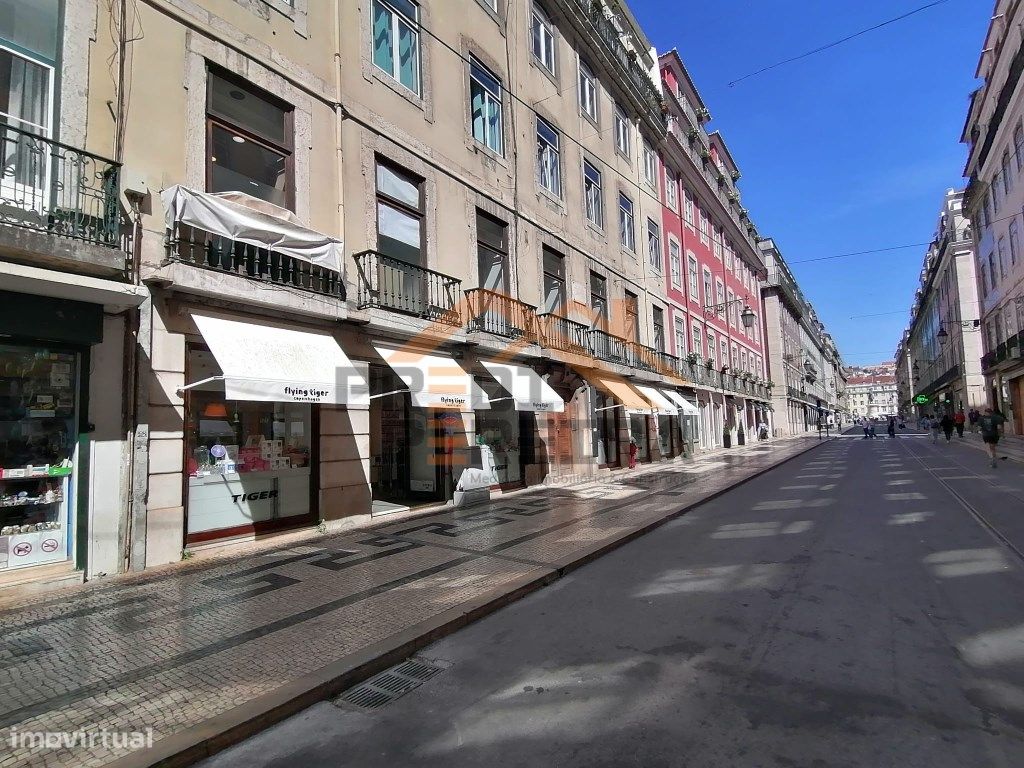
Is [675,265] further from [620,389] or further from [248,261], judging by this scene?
[248,261]

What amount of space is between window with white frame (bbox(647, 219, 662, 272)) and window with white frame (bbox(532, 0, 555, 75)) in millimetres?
8173

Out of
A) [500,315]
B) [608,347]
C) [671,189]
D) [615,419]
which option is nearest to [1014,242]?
[671,189]

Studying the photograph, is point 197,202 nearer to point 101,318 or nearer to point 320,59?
point 101,318

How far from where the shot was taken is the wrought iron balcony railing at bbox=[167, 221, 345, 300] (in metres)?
7.05

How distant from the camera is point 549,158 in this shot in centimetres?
1609

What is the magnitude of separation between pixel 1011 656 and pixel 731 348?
31889mm

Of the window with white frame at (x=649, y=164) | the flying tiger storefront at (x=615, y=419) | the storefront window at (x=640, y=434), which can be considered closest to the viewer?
the flying tiger storefront at (x=615, y=419)

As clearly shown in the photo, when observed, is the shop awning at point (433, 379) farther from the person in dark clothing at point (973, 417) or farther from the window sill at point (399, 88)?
the person in dark clothing at point (973, 417)

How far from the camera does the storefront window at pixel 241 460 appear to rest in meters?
7.48

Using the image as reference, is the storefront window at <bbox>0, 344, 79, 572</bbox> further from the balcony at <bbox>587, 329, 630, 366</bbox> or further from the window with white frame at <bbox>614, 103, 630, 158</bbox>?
the window with white frame at <bbox>614, 103, 630, 158</bbox>

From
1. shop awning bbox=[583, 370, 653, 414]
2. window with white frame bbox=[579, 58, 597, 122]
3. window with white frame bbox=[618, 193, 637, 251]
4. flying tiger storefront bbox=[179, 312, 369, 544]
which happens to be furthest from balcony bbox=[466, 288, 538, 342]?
window with white frame bbox=[579, 58, 597, 122]

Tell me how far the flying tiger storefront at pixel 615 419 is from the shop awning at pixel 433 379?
6.04 metres

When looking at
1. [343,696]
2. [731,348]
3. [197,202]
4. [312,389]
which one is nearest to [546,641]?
[343,696]

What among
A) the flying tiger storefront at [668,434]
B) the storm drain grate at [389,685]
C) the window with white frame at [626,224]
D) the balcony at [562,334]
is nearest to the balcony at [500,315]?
the balcony at [562,334]
